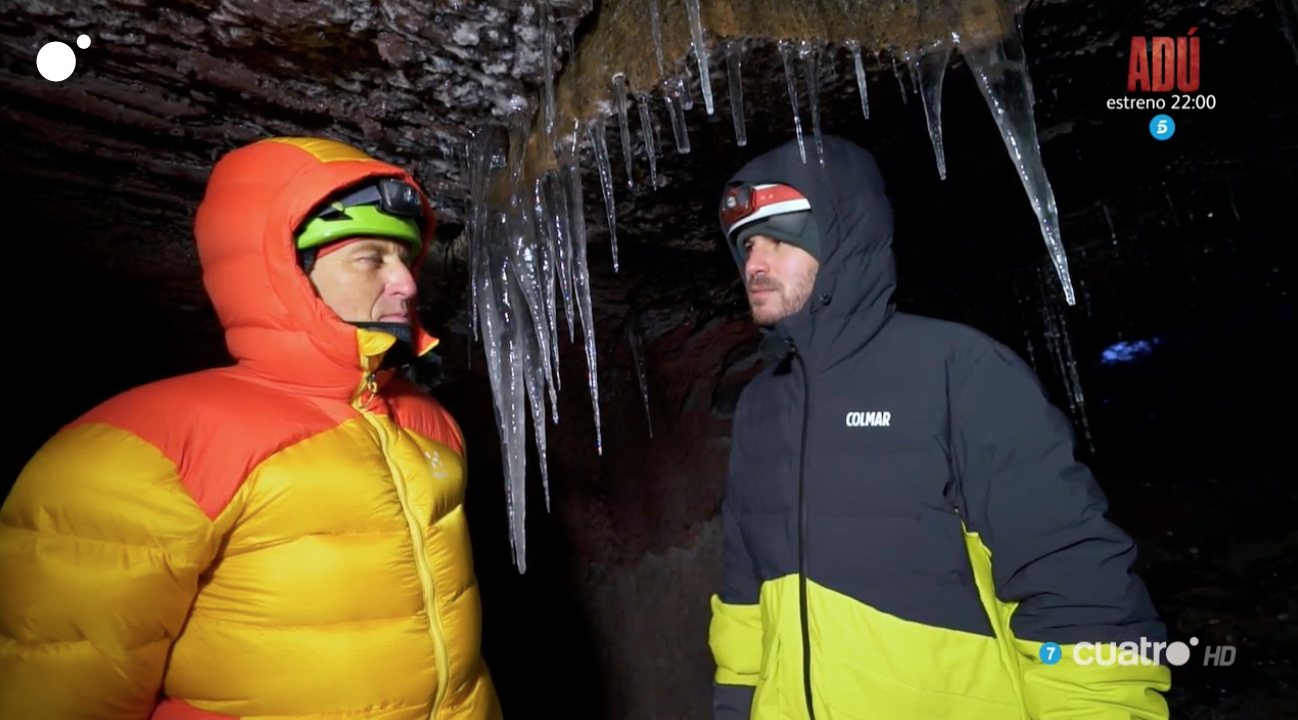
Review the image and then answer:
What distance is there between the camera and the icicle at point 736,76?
1778 mm

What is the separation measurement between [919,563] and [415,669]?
1.17 meters

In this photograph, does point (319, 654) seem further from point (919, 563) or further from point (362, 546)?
point (919, 563)

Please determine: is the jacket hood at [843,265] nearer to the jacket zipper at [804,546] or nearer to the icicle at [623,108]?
the jacket zipper at [804,546]

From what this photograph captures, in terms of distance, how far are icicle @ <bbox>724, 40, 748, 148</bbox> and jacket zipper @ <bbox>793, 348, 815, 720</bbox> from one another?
728 mm

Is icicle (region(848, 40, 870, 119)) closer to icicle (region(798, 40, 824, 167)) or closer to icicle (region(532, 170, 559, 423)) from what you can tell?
icicle (region(798, 40, 824, 167))

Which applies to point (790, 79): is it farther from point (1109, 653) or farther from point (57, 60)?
point (57, 60)

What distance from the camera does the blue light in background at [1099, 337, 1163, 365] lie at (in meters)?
6.94

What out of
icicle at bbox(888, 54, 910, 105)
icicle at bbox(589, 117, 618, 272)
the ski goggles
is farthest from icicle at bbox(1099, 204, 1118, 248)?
the ski goggles

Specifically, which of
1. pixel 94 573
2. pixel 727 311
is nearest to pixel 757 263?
pixel 94 573

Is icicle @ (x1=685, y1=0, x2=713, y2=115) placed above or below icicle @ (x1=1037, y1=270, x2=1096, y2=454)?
above

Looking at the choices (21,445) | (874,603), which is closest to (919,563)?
(874,603)

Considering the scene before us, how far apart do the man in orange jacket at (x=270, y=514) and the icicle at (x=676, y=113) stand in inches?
30.3

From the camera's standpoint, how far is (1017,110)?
6.44 ft

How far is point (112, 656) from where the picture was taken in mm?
1250
